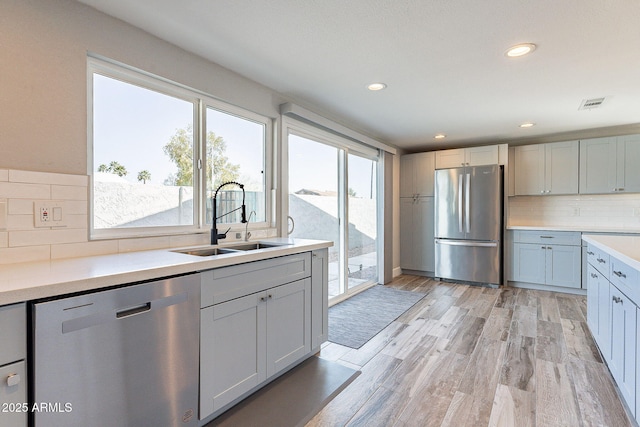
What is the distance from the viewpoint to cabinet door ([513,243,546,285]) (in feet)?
14.5

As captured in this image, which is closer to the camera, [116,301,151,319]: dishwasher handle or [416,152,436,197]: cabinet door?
[116,301,151,319]: dishwasher handle

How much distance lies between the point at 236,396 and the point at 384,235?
139 inches

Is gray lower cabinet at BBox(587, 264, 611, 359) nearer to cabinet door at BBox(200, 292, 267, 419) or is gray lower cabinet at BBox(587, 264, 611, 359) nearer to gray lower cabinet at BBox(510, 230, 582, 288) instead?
gray lower cabinet at BBox(510, 230, 582, 288)

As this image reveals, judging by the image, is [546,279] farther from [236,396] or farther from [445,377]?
[236,396]

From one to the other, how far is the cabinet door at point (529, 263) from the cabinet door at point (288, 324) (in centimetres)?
377

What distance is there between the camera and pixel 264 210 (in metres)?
2.87

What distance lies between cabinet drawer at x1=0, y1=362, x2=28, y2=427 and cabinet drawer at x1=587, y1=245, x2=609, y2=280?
10.6 feet

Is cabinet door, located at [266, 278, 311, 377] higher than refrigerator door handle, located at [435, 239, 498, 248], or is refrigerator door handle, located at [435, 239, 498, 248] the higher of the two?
refrigerator door handle, located at [435, 239, 498, 248]

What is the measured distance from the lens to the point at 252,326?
1.87 metres

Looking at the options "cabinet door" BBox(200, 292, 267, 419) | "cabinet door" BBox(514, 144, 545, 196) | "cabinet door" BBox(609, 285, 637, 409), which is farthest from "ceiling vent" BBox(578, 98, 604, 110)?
"cabinet door" BBox(200, 292, 267, 419)

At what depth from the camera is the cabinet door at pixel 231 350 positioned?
162 cm

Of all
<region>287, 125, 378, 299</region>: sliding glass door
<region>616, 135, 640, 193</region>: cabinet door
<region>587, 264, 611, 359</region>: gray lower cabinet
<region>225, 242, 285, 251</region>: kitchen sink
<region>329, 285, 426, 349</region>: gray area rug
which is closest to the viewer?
<region>587, 264, 611, 359</region>: gray lower cabinet

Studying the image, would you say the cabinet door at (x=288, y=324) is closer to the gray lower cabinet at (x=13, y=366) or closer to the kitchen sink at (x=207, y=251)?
the kitchen sink at (x=207, y=251)

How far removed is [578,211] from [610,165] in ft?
2.50
